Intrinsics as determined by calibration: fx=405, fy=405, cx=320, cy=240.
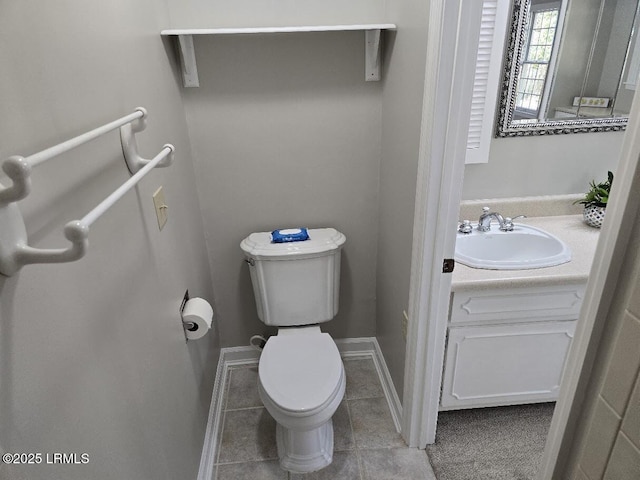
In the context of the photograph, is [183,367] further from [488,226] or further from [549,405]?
[549,405]

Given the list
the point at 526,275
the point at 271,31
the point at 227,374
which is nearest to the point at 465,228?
the point at 526,275

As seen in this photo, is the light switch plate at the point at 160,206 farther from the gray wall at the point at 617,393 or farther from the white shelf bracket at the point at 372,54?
the gray wall at the point at 617,393

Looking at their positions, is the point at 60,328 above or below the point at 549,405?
above

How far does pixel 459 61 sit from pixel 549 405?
1.69 m

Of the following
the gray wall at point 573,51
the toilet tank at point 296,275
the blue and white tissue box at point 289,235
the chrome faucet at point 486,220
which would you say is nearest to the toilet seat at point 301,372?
the toilet tank at point 296,275

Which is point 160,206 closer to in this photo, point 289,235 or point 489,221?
point 289,235

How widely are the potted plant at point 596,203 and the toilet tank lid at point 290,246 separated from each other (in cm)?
114

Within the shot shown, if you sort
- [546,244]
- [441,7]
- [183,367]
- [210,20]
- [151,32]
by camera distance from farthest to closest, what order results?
[546,244]
[210,20]
[183,367]
[151,32]
[441,7]

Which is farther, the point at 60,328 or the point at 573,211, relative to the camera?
the point at 573,211

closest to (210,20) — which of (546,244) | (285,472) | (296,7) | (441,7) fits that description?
(296,7)

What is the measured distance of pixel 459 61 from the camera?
115cm

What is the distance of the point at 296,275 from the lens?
1.87 meters

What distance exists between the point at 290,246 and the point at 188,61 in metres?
0.88

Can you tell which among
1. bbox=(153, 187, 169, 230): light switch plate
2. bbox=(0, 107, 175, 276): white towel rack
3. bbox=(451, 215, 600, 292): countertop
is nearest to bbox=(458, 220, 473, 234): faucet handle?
bbox=(451, 215, 600, 292): countertop
